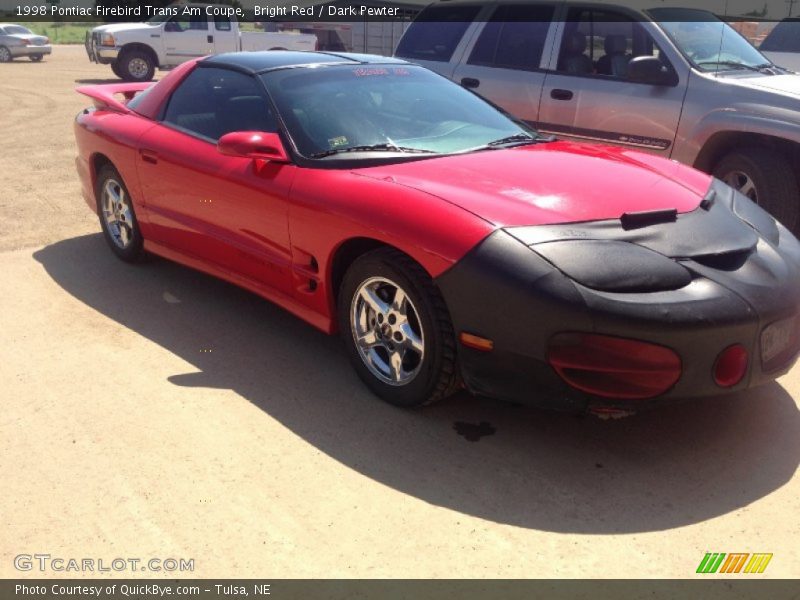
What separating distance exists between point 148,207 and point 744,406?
3.54 metres

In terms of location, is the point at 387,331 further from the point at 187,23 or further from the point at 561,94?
the point at 187,23

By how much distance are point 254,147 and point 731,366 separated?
233 cm

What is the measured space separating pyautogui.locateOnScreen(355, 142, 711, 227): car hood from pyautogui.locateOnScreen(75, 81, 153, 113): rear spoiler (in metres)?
2.55

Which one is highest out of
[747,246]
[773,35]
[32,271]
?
[773,35]

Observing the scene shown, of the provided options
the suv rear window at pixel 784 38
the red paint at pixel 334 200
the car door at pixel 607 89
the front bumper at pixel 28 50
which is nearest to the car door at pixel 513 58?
the car door at pixel 607 89

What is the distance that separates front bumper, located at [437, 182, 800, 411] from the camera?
2.92 meters

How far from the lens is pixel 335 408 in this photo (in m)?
3.66

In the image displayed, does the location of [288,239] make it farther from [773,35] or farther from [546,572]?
[773,35]

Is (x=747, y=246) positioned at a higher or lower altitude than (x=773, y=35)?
lower

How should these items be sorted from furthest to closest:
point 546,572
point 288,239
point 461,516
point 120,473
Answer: point 288,239 → point 120,473 → point 461,516 → point 546,572

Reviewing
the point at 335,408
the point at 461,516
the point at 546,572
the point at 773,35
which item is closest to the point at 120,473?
the point at 335,408

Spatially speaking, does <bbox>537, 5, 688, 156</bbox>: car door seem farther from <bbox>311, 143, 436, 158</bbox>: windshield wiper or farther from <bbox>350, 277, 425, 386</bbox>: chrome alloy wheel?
<bbox>350, 277, 425, 386</bbox>: chrome alloy wheel

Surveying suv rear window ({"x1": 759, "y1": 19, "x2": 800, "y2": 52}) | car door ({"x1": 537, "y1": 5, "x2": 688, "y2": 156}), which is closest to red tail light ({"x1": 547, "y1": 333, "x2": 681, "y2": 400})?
car door ({"x1": 537, "y1": 5, "x2": 688, "y2": 156})
